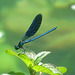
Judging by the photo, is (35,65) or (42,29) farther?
(42,29)

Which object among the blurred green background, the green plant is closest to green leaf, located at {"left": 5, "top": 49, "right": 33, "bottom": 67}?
the green plant

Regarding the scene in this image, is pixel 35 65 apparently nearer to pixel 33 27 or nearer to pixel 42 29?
pixel 33 27

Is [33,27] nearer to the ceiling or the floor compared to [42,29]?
nearer to the floor

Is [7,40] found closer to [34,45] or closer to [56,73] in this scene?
[34,45]

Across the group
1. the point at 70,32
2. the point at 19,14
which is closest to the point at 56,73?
the point at 70,32

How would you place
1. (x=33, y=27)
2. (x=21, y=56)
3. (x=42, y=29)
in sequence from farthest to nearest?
(x=42, y=29)
(x=33, y=27)
(x=21, y=56)

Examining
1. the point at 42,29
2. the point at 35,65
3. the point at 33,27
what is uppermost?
the point at 42,29

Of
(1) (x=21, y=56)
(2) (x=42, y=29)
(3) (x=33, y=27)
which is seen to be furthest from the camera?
(2) (x=42, y=29)

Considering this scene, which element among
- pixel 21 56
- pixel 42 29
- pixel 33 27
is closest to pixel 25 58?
pixel 21 56

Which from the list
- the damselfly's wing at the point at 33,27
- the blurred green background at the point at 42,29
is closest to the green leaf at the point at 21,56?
the damselfly's wing at the point at 33,27
